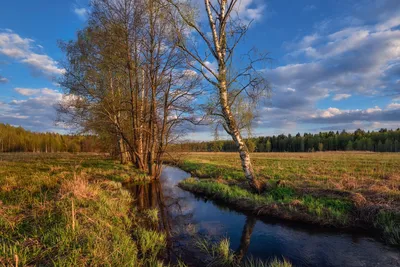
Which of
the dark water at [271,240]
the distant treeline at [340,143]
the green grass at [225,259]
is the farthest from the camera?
the distant treeline at [340,143]

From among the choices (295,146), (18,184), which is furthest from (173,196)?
(295,146)

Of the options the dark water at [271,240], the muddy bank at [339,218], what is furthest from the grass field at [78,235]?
the muddy bank at [339,218]

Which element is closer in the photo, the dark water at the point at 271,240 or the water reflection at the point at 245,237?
the dark water at the point at 271,240

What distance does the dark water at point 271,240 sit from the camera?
5.61 metres

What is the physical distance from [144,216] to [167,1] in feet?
33.0

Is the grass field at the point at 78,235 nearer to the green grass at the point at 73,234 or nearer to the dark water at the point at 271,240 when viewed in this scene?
the green grass at the point at 73,234

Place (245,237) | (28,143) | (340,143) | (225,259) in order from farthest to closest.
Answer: (340,143) → (28,143) → (245,237) → (225,259)

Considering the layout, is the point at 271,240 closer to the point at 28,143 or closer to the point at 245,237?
the point at 245,237

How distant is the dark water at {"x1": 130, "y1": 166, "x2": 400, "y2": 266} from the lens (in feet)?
18.4

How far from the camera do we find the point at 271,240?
679 centimetres

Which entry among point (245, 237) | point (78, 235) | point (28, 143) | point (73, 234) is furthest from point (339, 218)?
point (28, 143)

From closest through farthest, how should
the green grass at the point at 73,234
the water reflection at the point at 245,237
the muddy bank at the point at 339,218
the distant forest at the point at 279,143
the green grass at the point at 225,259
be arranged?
the green grass at the point at 73,234 → the green grass at the point at 225,259 → the water reflection at the point at 245,237 → the muddy bank at the point at 339,218 → the distant forest at the point at 279,143

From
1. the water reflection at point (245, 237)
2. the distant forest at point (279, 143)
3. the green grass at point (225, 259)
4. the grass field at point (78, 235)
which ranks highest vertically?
the distant forest at point (279, 143)

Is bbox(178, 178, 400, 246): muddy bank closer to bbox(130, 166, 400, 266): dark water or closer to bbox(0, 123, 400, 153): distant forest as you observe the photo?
bbox(130, 166, 400, 266): dark water
